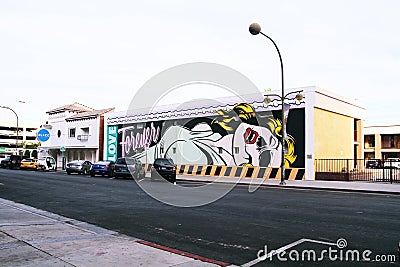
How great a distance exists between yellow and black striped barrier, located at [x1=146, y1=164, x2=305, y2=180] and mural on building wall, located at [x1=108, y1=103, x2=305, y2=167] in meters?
0.80

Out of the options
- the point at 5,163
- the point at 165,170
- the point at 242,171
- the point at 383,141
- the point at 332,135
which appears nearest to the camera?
the point at 165,170

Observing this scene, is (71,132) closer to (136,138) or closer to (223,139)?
(136,138)

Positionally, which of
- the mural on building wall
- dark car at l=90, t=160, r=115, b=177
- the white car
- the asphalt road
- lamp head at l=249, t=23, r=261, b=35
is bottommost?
the asphalt road

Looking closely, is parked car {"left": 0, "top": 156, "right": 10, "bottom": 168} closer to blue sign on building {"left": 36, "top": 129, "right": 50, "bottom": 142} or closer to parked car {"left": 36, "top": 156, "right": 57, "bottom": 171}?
blue sign on building {"left": 36, "top": 129, "right": 50, "bottom": 142}

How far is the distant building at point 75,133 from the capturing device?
4569 centimetres

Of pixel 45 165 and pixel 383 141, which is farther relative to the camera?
pixel 383 141

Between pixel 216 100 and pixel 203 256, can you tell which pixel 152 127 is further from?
pixel 203 256

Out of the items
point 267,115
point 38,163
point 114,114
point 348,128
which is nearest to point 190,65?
point 267,115

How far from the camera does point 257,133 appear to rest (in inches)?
1157

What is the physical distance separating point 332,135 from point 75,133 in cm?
3345

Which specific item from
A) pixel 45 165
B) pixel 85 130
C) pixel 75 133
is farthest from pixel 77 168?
pixel 75 133

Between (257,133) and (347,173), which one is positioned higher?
(257,133)

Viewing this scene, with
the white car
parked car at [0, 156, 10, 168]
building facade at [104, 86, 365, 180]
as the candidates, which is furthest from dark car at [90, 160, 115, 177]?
parked car at [0, 156, 10, 168]

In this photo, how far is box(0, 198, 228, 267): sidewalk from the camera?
226 inches
